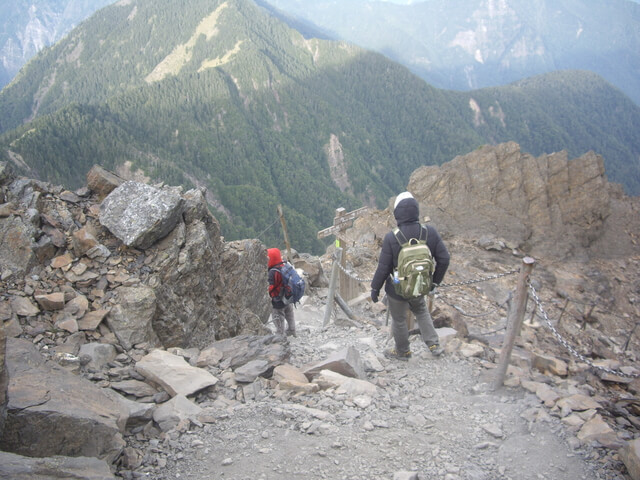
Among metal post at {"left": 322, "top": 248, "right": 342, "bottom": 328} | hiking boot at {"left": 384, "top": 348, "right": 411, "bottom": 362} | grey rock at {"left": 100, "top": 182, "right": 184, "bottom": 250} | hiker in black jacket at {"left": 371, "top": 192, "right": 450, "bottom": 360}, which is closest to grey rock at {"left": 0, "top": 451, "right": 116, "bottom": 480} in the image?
hiker in black jacket at {"left": 371, "top": 192, "right": 450, "bottom": 360}

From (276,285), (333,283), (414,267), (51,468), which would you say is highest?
(414,267)

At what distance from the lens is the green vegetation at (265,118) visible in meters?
98.5

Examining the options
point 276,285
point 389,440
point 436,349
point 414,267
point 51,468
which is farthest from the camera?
point 276,285

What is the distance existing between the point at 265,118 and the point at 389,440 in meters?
146

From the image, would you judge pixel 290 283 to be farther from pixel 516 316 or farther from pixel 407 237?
pixel 516 316

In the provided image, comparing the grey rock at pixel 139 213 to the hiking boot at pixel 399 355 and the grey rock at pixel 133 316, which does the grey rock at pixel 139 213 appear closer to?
the grey rock at pixel 133 316

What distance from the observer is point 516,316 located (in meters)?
4.95

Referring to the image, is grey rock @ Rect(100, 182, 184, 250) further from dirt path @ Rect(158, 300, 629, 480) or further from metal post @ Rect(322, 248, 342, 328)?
metal post @ Rect(322, 248, 342, 328)

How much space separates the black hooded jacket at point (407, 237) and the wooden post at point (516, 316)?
0.84m

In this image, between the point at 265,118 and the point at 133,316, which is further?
the point at 265,118

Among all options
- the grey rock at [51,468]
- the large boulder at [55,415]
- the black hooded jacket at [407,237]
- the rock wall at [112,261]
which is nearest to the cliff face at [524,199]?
the rock wall at [112,261]

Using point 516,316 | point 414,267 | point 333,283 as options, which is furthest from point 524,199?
point 414,267

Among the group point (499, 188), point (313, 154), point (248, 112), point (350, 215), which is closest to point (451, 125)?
point (313, 154)

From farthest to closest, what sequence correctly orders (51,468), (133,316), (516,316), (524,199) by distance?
(524,199) → (133,316) → (516,316) → (51,468)
